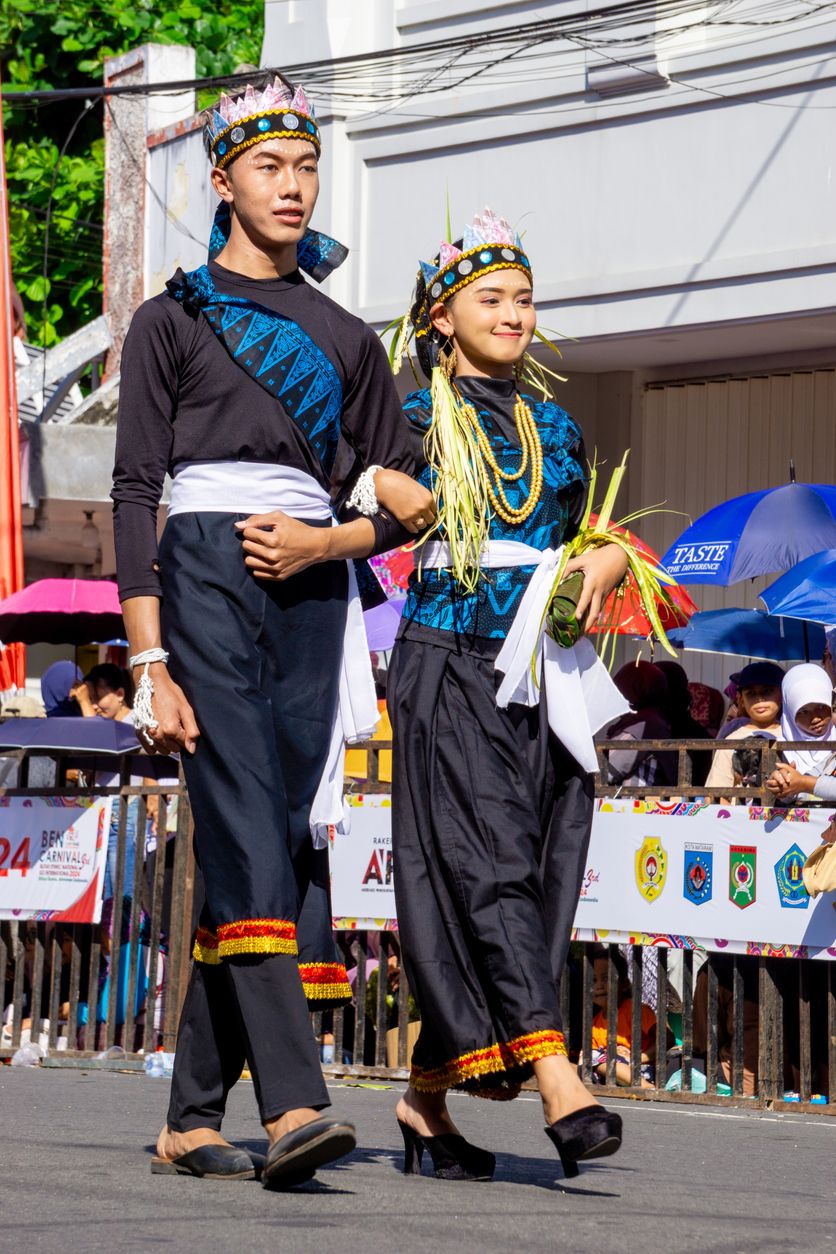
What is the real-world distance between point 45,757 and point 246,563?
19.7 feet

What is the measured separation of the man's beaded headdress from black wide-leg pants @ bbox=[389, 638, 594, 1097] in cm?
122

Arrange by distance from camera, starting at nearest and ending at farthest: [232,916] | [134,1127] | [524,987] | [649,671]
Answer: [232,916] → [524,987] → [134,1127] → [649,671]

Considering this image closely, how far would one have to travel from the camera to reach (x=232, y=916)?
178 inches

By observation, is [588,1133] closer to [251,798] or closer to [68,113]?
[251,798]

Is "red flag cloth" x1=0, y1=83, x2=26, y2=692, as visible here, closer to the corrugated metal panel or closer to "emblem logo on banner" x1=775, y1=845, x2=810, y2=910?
the corrugated metal panel

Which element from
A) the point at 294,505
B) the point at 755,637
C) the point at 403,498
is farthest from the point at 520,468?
the point at 755,637

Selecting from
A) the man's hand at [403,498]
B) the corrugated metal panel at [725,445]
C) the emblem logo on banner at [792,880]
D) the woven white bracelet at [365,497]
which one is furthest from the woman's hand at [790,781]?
the corrugated metal panel at [725,445]

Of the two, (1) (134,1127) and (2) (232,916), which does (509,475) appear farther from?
(1) (134,1127)

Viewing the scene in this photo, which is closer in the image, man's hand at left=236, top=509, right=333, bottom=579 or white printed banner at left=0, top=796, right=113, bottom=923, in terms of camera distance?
man's hand at left=236, top=509, right=333, bottom=579

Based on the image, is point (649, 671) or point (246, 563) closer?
point (246, 563)

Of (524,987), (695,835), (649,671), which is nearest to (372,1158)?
(524,987)

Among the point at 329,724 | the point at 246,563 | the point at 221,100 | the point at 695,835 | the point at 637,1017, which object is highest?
the point at 221,100

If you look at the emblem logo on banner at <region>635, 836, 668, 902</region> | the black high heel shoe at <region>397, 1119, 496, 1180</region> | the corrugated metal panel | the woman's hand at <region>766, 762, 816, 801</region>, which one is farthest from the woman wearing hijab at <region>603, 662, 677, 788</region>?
the black high heel shoe at <region>397, 1119, 496, 1180</region>

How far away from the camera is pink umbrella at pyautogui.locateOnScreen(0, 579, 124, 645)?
13.0 meters
